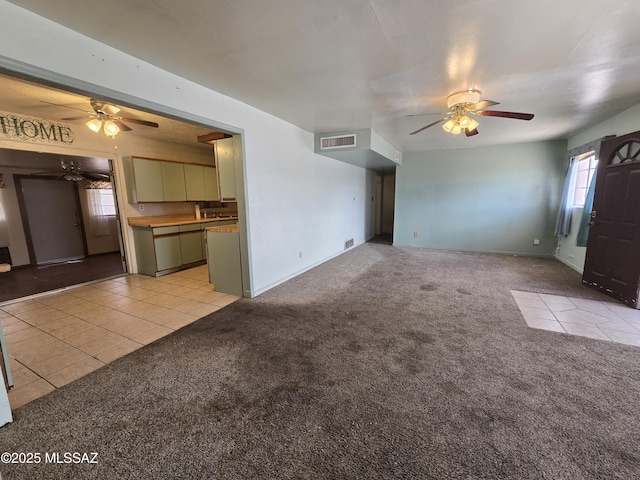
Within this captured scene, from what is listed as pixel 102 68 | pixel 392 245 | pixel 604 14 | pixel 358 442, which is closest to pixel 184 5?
pixel 102 68

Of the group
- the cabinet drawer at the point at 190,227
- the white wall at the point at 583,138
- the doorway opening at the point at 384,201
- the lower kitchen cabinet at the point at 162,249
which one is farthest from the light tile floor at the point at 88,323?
the doorway opening at the point at 384,201

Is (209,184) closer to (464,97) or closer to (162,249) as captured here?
(162,249)

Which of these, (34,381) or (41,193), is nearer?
(34,381)

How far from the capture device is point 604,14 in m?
1.64

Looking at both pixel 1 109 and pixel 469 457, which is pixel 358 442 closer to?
pixel 469 457

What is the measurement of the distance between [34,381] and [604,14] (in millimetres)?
4704

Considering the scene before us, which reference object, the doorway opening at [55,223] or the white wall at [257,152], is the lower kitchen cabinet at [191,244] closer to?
the white wall at [257,152]

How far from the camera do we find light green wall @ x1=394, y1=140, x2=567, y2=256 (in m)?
5.50

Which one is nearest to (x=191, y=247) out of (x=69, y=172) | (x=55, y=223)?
(x=55, y=223)

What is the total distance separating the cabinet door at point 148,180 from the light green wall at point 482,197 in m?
5.52

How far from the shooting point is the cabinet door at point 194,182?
5.49m

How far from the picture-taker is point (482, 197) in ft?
19.8

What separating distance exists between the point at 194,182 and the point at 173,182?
1.57 feet

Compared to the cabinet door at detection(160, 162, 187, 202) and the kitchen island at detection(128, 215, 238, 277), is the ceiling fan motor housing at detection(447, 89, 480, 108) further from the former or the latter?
the cabinet door at detection(160, 162, 187, 202)
